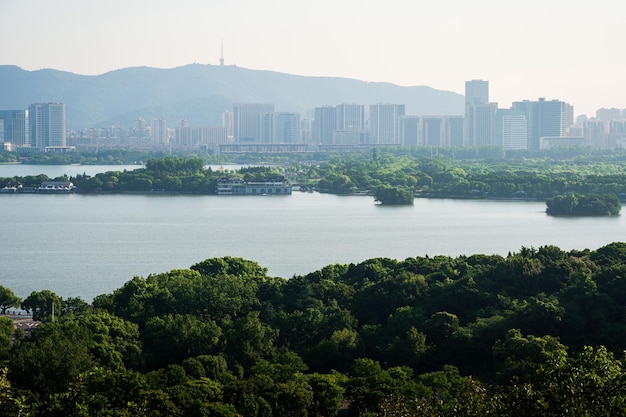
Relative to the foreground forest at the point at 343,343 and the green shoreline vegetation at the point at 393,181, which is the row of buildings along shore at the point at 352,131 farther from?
the foreground forest at the point at 343,343

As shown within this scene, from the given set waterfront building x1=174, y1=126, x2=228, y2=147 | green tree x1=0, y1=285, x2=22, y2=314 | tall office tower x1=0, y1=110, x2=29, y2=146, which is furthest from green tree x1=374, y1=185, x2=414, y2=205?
waterfront building x1=174, y1=126, x2=228, y2=147

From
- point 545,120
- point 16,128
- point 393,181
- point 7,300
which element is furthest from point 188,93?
point 7,300

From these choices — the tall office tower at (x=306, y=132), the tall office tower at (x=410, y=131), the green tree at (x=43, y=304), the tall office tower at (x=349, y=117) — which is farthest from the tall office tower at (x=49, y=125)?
the green tree at (x=43, y=304)

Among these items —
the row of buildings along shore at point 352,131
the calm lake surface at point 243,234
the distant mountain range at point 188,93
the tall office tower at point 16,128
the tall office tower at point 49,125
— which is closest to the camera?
the calm lake surface at point 243,234

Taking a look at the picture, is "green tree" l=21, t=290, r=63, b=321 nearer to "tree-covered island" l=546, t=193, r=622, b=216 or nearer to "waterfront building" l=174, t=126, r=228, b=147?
"tree-covered island" l=546, t=193, r=622, b=216

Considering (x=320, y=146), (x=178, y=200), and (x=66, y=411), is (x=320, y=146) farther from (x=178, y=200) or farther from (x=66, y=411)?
(x=66, y=411)

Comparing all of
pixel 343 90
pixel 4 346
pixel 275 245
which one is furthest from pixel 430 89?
pixel 4 346

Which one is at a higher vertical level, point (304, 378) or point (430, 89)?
point (430, 89)
